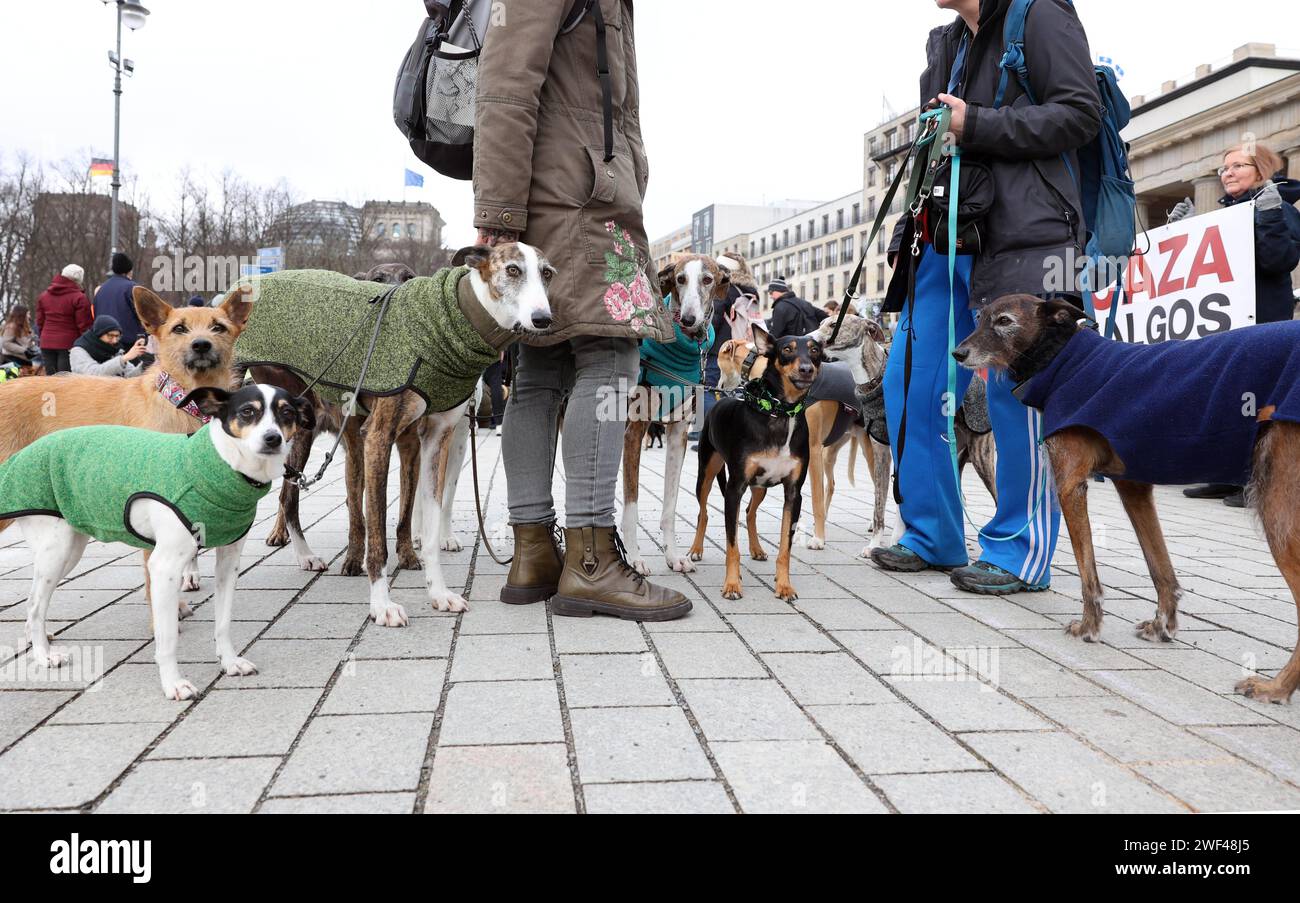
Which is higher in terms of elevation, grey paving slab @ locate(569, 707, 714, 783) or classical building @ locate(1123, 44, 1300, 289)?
classical building @ locate(1123, 44, 1300, 289)

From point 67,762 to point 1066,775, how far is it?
2571 mm

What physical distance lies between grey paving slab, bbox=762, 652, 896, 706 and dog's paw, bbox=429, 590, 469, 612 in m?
1.42

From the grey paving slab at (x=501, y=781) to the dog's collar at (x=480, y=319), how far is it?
1937 millimetres

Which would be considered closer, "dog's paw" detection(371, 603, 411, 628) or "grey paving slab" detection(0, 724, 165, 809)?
"grey paving slab" detection(0, 724, 165, 809)

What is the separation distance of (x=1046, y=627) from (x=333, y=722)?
2904 mm

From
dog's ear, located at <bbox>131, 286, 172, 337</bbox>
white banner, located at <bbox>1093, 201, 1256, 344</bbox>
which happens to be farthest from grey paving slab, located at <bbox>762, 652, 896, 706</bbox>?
white banner, located at <bbox>1093, 201, 1256, 344</bbox>

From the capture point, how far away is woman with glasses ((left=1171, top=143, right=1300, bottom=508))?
25.3 ft

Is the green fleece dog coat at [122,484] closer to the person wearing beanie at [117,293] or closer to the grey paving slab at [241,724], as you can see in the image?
the grey paving slab at [241,724]

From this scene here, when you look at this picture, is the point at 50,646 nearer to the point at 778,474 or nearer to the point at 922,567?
the point at 778,474

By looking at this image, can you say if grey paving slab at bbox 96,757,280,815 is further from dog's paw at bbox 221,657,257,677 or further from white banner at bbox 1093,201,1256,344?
white banner at bbox 1093,201,1256,344

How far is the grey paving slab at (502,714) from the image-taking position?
7.76ft

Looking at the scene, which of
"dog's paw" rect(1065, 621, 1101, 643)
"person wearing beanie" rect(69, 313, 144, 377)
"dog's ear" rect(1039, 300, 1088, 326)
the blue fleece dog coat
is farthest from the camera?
"person wearing beanie" rect(69, 313, 144, 377)

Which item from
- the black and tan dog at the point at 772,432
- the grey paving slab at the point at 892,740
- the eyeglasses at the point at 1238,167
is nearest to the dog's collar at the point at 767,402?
the black and tan dog at the point at 772,432

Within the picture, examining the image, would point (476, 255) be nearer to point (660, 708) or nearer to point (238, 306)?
point (238, 306)
